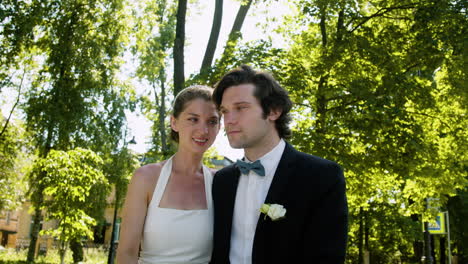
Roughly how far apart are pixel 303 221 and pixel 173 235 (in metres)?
1.47

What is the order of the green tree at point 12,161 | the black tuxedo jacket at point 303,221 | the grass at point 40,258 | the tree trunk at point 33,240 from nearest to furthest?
1. the black tuxedo jacket at point 303,221
2. the grass at point 40,258
3. the tree trunk at point 33,240
4. the green tree at point 12,161

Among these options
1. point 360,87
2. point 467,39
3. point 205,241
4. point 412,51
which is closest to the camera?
point 205,241

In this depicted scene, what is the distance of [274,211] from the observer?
3.06 m

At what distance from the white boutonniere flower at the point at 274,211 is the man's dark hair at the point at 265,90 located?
825 millimetres

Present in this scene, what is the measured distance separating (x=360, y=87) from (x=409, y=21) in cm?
335

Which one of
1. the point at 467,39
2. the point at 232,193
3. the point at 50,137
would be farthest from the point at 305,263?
the point at 50,137

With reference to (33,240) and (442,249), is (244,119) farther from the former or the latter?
(442,249)

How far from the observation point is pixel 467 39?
11836 mm

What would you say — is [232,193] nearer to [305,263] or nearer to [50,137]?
[305,263]

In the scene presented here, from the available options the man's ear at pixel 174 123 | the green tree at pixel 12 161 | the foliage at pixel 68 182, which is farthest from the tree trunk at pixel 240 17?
the man's ear at pixel 174 123

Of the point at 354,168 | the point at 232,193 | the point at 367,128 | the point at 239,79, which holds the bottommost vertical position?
the point at 232,193

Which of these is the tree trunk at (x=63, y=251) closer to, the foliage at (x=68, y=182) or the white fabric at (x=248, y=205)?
the foliage at (x=68, y=182)

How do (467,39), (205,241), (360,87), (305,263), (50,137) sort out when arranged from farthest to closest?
1. (50,137)
2. (360,87)
3. (467,39)
4. (205,241)
5. (305,263)

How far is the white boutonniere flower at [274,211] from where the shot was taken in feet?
9.93
